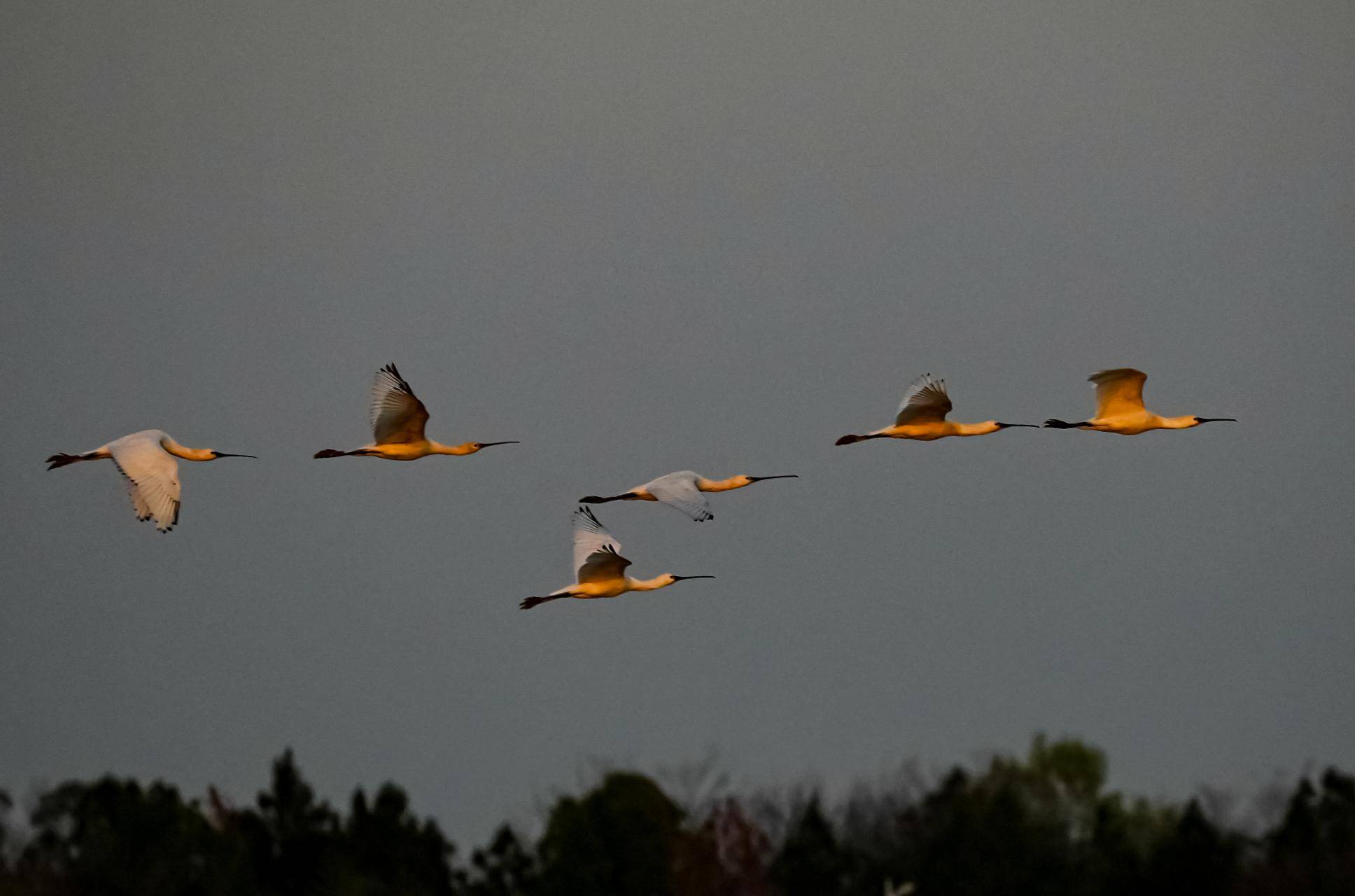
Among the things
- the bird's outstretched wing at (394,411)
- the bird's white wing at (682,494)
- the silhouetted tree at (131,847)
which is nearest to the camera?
the bird's white wing at (682,494)

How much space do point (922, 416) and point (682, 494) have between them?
5684mm

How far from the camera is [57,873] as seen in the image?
68062 millimetres

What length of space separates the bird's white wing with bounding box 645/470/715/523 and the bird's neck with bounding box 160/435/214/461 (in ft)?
27.9

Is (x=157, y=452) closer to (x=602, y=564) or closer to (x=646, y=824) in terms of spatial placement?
(x=602, y=564)

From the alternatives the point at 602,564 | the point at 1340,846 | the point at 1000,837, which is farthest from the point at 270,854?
the point at 1340,846

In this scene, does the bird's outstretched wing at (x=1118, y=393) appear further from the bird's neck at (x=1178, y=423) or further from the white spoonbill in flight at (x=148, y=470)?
the white spoonbill in flight at (x=148, y=470)

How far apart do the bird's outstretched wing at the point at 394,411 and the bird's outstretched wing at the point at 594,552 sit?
11.4 ft

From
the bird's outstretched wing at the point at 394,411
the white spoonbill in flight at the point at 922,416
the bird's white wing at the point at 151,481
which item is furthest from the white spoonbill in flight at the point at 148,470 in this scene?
the white spoonbill in flight at the point at 922,416

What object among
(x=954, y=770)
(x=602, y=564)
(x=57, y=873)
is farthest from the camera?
(x=954, y=770)

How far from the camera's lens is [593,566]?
2005 inches

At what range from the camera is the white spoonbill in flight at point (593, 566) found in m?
50.8

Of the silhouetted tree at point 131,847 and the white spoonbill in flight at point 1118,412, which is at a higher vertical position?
the white spoonbill in flight at point 1118,412

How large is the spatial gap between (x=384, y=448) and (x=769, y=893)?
2524 centimetres

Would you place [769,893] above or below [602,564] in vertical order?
below
